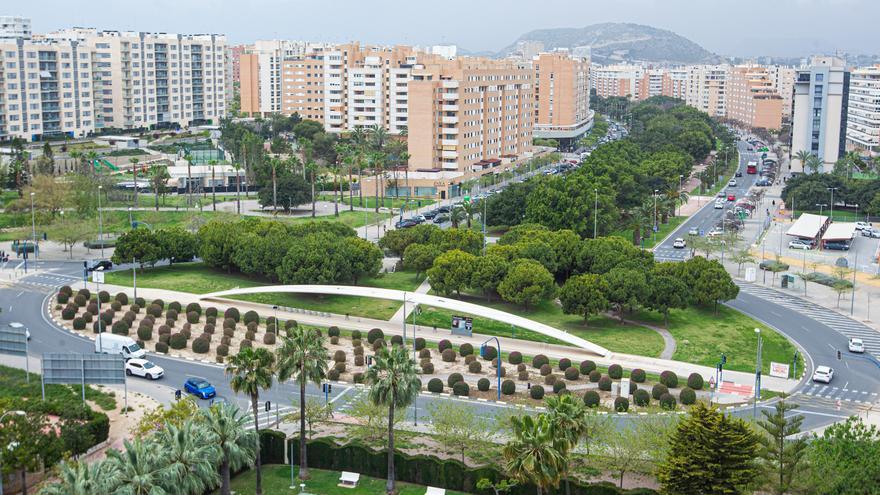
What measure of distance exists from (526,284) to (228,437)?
39343 mm

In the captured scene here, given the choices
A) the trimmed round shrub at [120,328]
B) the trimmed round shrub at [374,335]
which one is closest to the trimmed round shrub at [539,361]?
the trimmed round shrub at [374,335]

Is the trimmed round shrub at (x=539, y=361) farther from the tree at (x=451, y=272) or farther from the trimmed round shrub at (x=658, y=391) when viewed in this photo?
the tree at (x=451, y=272)

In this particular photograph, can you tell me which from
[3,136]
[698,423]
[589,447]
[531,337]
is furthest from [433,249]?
[3,136]

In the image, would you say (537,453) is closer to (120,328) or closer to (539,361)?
(539,361)

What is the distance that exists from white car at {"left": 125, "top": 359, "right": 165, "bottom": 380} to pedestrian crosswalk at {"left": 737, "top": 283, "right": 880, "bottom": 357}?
51441 mm

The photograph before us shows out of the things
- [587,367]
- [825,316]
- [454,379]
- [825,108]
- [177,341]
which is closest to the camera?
[454,379]

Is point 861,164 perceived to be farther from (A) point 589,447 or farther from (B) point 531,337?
(A) point 589,447

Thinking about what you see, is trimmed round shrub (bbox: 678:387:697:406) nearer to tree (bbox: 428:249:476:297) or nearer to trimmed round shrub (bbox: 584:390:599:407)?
trimmed round shrub (bbox: 584:390:599:407)

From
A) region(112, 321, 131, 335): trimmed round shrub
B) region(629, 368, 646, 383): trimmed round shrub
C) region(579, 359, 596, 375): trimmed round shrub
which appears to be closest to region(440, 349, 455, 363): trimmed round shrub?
region(579, 359, 596, 375): trimmed round shrub

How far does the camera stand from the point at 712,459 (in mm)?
41000

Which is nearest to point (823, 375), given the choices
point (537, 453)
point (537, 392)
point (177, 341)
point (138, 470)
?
point (537, 392)

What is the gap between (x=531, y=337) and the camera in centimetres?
7200

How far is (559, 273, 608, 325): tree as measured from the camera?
73000mm

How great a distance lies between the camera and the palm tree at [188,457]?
39031mm
